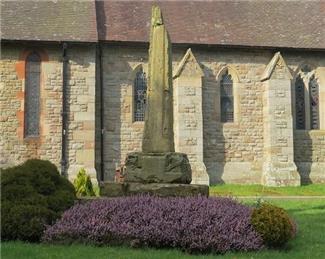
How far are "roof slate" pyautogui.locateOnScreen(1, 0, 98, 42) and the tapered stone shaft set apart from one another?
1129 centimetres

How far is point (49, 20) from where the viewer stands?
838 inches

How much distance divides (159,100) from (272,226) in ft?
10.2

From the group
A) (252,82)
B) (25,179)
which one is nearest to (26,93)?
(252,82)

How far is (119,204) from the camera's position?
26.5 feet

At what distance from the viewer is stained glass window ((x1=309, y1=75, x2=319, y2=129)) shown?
23555 mm

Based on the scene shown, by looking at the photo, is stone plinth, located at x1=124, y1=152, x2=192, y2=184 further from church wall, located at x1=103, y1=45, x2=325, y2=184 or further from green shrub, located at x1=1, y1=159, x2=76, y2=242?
church wall, located at x1=103, y1=45, x2=325, y2=184

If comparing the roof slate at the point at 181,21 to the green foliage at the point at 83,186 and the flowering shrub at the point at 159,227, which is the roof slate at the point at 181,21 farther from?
the flowering shrub at the point at 159,227

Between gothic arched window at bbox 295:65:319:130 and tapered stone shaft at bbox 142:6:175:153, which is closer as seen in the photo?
tapered stone shaft at bbox 142:6:175:153

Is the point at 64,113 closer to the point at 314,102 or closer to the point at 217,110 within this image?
the point at 217,110

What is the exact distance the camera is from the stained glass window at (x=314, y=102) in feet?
77.3

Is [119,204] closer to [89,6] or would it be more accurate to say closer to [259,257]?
[259,257]

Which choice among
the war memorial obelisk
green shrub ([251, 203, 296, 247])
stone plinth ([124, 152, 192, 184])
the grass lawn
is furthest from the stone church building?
green shrub ([251, 203, 296, 247])

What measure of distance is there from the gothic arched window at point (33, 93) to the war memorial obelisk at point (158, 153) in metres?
12.4

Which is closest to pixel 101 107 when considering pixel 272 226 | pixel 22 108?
pixel 22 108
